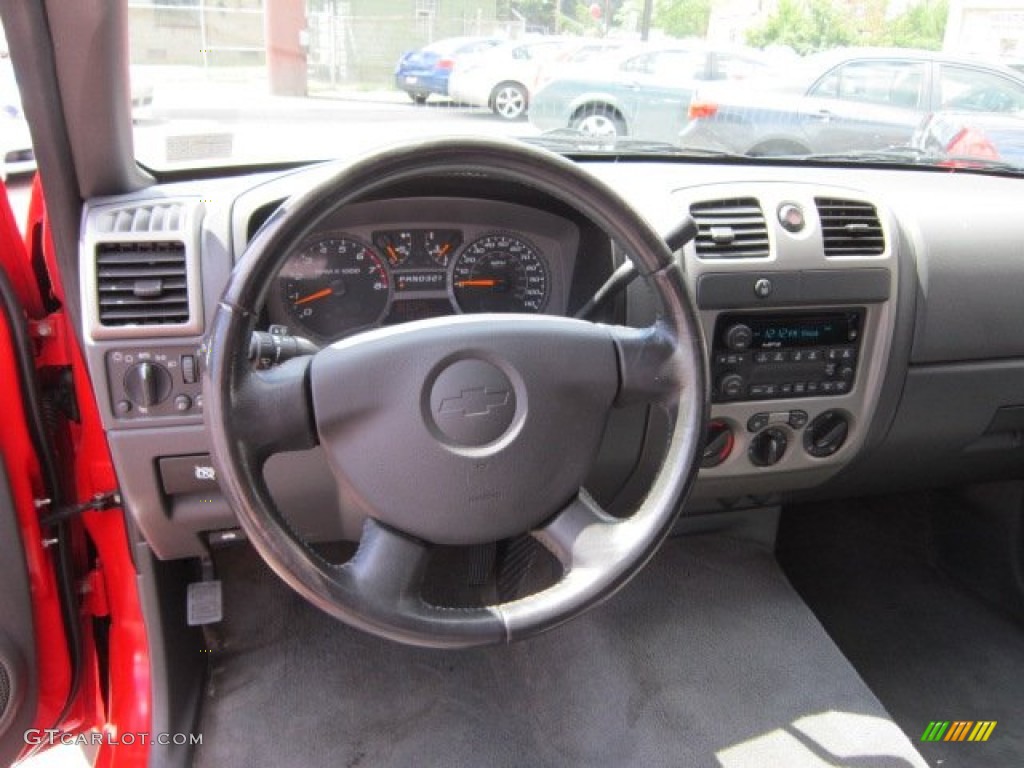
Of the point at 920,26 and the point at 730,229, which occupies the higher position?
the point at 920,26

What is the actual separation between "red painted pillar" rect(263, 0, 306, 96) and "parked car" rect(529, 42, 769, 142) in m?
0.47

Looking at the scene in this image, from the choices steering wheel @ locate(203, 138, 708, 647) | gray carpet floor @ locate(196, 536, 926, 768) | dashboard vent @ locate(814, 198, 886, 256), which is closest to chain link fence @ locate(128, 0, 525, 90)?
steering wheel @ locate(203, 138, 708, 647)

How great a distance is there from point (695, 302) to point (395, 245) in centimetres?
58

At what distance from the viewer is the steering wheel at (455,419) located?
1.12 m

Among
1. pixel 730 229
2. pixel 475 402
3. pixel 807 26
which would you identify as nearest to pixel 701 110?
pixel 807 26

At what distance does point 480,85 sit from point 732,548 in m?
1.33

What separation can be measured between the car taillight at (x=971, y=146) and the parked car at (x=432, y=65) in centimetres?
121

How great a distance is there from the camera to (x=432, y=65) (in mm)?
1842

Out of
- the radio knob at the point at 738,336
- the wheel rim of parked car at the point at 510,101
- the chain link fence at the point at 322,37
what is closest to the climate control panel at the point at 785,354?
the radio knob at the point at 738,336

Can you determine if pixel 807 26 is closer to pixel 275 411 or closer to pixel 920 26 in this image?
pixel 920 26

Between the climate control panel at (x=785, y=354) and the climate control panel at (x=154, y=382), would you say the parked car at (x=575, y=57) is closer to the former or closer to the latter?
the climate control panel at (x=785, y=354)

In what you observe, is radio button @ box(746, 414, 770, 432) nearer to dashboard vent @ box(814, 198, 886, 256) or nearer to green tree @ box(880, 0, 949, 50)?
dashboard vent @ box(814, 198, 886, 256)

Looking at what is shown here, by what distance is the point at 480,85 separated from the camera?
1.90 meters

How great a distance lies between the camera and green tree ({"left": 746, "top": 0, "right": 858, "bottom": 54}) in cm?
210
